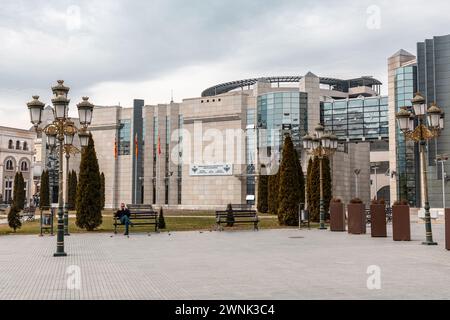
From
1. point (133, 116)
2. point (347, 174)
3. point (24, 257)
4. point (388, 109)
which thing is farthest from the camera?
point (133, 116)

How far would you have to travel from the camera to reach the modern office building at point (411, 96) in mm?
58000

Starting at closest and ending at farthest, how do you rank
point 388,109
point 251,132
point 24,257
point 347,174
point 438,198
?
Result: point 24,257 → point 438,198 → point 388,109 → point 251,132 → point 347,174

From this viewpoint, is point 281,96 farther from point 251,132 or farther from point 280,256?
point 280,256

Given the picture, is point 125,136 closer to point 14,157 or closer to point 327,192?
point 14,157

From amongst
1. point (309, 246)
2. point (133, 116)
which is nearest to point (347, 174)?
point (133, 116)

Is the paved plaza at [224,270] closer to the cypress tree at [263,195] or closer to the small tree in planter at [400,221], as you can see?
the small tree in planter at [400,221]

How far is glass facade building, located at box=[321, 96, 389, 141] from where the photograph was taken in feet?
223

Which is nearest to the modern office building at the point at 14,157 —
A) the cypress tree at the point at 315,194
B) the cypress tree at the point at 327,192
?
the cypress tree at the point at 315,194

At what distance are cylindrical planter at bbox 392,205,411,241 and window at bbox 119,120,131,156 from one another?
68264 mm

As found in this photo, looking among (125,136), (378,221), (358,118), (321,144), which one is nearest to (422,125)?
(378,221)

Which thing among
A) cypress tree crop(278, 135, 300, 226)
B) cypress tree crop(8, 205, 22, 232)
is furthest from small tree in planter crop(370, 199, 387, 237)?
cypress tree crop(8, 205, 22, 232)

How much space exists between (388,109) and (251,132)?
60.3 feet

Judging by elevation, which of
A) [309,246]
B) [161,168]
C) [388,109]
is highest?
[388,109]

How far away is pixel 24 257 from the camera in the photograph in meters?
13.7
